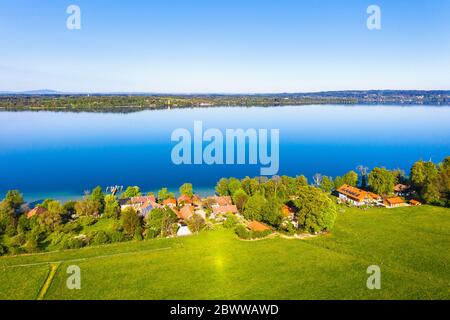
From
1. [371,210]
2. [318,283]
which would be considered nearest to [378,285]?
[318,283]

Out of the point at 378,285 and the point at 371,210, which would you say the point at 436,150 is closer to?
the point at 371,210

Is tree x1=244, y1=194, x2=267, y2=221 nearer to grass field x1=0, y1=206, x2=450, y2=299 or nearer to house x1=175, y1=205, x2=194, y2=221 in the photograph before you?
grass field x1=0, y1=206, x2=450, y2=299

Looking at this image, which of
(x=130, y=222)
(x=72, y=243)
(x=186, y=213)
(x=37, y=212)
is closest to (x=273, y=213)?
(x=186, y=213)

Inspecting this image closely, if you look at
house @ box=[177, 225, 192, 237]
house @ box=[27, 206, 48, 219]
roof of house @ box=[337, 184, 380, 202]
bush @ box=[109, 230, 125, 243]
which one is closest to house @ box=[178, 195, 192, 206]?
house @ box=[177, 225, 192, 237]

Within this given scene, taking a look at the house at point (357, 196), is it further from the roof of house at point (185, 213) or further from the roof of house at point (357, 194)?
the roof of house at point (185, 213)

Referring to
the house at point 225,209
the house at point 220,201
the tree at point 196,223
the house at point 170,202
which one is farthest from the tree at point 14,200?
the house at point 225,209

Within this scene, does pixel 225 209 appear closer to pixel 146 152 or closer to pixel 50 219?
pixel 50 219
